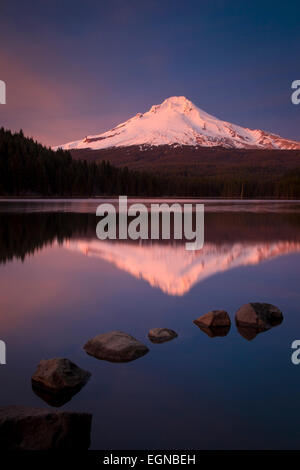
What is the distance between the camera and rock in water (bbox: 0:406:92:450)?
4.03 metres

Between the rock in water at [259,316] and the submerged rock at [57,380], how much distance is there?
3848 mm

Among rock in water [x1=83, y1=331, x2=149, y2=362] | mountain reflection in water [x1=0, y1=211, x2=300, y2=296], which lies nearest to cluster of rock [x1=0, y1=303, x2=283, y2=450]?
rock in water [x1=83, y1=331, x2=149, y2=362]

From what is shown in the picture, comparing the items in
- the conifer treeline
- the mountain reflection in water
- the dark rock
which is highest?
the conifer treeline

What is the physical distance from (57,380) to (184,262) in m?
8.99

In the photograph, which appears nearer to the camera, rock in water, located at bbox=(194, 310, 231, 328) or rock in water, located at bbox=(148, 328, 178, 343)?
rock in water, located at bbox=(148, 328, 178, 343)

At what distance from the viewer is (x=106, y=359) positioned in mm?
6090

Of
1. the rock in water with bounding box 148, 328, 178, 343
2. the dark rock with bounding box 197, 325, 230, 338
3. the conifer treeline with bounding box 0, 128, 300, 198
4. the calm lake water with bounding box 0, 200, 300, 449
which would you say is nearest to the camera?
the calm lake water with bounding box 0, 200, 300, 449

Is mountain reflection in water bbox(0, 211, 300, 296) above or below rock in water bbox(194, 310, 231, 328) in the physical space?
above

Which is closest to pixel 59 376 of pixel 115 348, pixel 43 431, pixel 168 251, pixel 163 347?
pixel 43 431

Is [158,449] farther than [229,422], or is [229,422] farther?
[229,422]

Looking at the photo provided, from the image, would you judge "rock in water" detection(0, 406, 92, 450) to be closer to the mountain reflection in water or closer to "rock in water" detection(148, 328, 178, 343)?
"rock in water" detection(148, 328, 178, 343)

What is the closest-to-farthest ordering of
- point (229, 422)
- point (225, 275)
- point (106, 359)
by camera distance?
1. point (229, 422)
2. point (106, 359)
3. point (225, 275)
